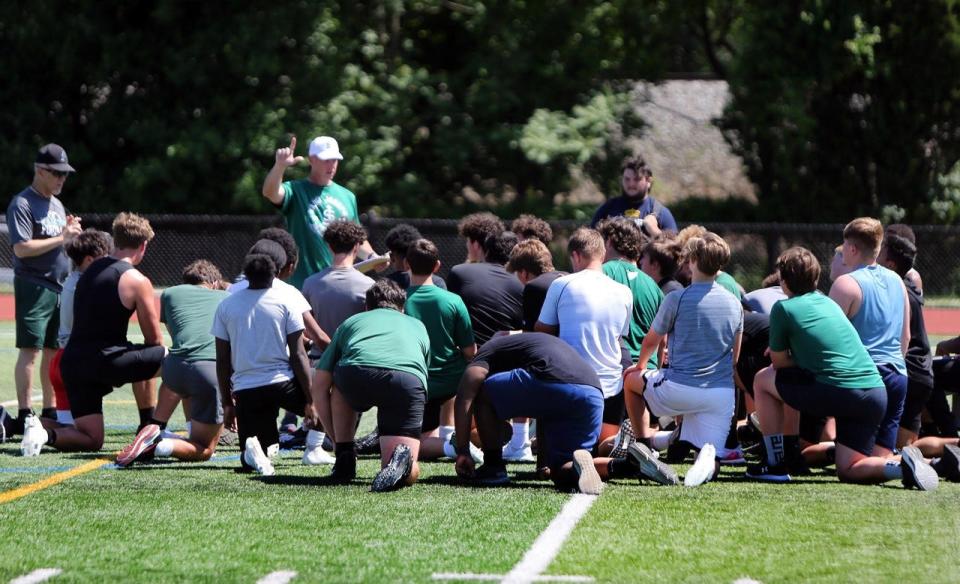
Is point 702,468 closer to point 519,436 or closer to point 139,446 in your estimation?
point 519,436

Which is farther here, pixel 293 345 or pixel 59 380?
pixel 59 380

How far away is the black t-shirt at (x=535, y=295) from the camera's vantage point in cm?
901

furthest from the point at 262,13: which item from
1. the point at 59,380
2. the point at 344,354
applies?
the point at 344,354

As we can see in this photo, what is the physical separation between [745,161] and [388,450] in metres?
20.6

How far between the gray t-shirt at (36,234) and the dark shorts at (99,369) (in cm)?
151

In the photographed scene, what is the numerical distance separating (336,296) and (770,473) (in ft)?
10.4

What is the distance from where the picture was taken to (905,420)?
921 cm

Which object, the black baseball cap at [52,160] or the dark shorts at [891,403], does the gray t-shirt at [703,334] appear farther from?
the black baseball cap at [52,160]

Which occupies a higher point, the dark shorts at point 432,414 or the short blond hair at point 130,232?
the short blond hair at point 130,232

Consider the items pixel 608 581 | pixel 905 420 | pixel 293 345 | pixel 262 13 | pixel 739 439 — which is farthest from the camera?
pixel 262 13

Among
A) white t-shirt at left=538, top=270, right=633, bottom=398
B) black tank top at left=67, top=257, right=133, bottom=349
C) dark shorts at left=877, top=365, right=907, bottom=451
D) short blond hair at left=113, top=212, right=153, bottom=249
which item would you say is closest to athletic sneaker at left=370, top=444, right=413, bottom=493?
white t-shirt at left=538, top=270, right=633, bottom=398

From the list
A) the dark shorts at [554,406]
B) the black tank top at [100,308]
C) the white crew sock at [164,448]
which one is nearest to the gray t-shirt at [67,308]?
the black tank top at [100,308]

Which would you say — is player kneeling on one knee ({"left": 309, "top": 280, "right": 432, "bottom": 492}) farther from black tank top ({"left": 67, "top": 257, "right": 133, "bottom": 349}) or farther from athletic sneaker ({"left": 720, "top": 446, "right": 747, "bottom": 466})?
athletic sneaker ({"left": 720, "top": 446, "right": 747, "bottom": 466})

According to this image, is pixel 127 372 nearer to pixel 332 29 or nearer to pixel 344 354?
pixel 344 354
